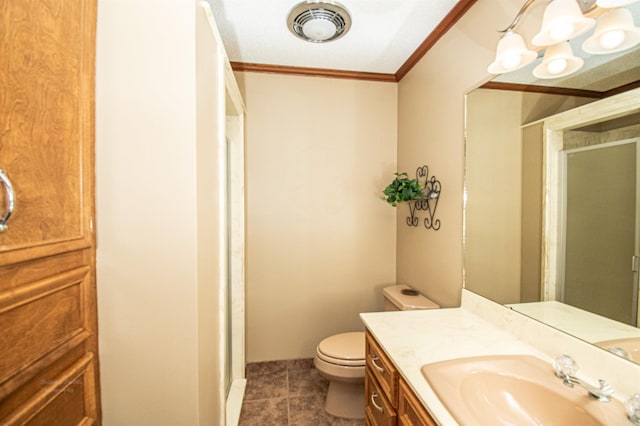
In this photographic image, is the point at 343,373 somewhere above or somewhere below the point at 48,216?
below

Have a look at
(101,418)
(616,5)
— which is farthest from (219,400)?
(616,5)

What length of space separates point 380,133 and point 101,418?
2.39m

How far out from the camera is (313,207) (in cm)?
229

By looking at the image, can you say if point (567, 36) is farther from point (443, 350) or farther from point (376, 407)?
point (376, 407)

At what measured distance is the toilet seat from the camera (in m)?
1.65

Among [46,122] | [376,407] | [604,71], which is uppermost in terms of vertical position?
[604,71]

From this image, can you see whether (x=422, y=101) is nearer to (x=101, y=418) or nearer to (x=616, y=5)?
(x=616, y=5)

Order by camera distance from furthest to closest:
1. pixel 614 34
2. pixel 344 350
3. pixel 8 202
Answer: pixel 344 350 → pixel 614 34 → pixel 8 202

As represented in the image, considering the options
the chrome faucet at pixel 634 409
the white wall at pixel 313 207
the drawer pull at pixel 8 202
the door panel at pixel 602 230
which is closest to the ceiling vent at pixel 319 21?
the white wall at pixel 313 207

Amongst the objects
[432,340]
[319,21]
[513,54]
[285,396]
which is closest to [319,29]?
[319,21]

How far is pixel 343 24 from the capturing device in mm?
1628

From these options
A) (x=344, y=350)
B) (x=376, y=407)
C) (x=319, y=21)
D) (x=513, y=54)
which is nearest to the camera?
(x=513, y=54)

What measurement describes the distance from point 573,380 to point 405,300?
3.43 feet

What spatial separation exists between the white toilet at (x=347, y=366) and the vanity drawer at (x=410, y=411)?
27.4 inches
